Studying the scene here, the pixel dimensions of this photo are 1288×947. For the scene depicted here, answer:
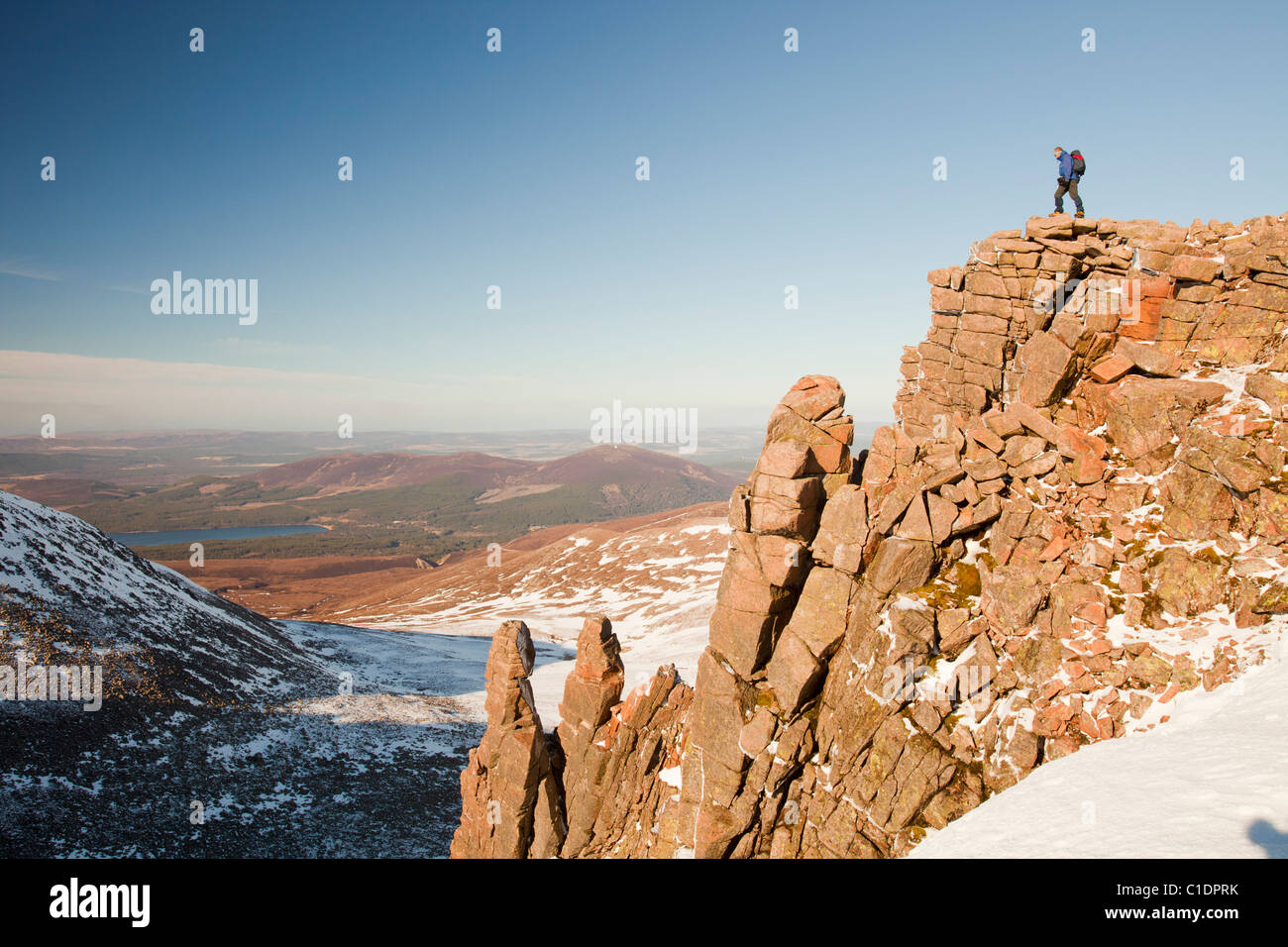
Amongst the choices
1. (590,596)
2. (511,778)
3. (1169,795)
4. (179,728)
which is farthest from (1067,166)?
(590,596)

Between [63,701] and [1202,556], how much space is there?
6672cm

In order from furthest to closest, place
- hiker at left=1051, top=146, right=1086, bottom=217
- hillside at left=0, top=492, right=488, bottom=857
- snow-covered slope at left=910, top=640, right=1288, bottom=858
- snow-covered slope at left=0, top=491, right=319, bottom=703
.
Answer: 1. snow-covered slope at left=0, top=491, right=319, bottom=703
2. hillside at left=0, top=492, right=488, bottom=857
3. hiker at left=1051, top=146, right=1086, bottom=217
4. snow-covered slope at left=910, top=640, right=1288, bottom=858

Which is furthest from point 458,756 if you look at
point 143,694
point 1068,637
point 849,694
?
point 1068,637

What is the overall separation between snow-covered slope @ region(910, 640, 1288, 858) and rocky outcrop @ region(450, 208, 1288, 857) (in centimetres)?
68

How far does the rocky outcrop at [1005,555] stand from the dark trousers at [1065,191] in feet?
7.31

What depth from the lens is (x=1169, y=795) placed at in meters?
11.7

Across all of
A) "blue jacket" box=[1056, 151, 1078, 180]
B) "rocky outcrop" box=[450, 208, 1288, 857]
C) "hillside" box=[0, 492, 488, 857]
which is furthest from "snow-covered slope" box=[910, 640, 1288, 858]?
"hillside" box=[0, 492, 488, 857]

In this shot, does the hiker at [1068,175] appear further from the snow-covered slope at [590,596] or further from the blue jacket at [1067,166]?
the snow-covered slope at [590,596]

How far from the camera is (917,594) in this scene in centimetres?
1802

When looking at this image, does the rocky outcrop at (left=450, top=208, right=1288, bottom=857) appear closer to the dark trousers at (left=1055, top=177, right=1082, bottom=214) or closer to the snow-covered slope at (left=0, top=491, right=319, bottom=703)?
the dark trousers at (left=1055, top=177, right=1082, bottom=214)

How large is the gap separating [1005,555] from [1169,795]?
7.33 meters

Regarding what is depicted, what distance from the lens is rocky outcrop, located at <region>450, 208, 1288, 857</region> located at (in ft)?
51.9

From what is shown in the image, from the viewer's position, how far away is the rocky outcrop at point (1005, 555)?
15.8 m
